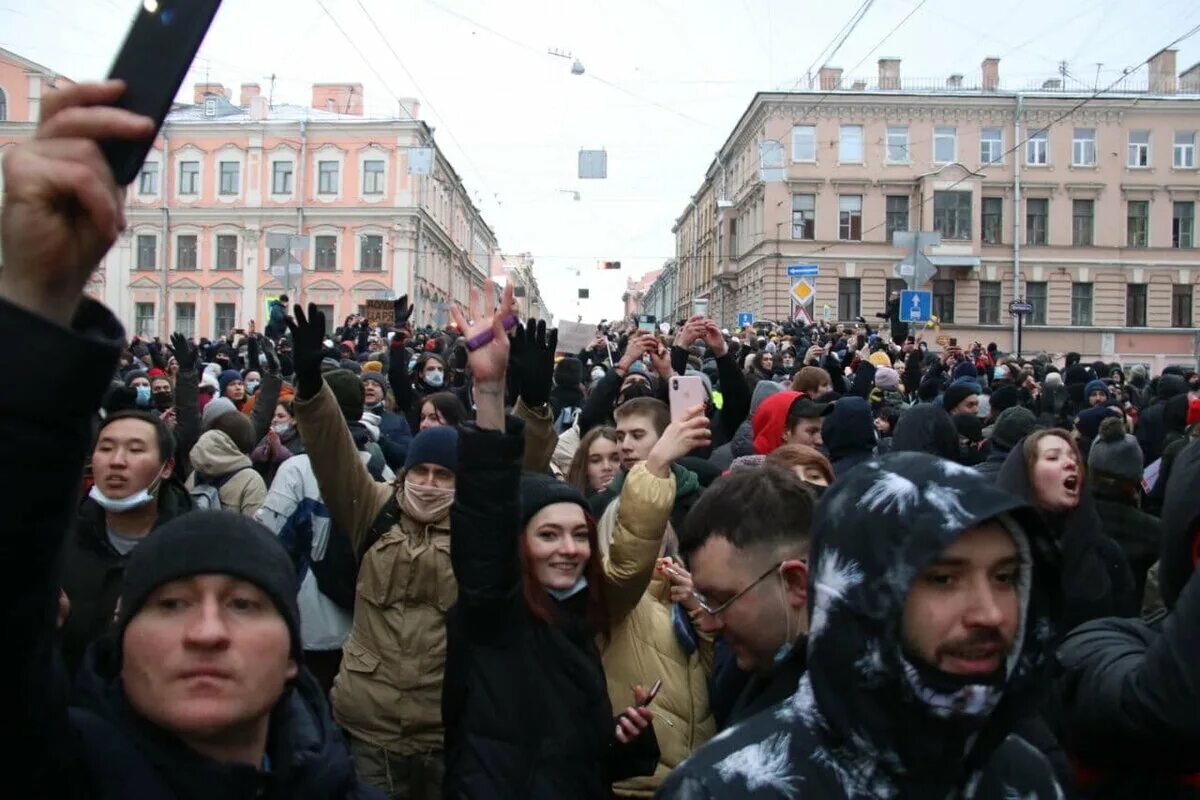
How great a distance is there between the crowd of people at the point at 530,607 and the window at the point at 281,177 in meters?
55.4

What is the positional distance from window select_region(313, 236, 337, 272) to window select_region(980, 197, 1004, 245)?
115 feet

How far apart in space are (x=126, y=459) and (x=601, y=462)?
209 cm

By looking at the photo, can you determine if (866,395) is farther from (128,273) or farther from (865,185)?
(128,273)

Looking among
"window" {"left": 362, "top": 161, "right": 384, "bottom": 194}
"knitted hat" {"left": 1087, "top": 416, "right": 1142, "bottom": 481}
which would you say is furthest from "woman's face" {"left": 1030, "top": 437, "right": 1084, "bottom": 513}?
"window" {"left": 362, "top": 161, "right": 384, "bottom": 194}

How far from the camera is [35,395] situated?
39.9 inches

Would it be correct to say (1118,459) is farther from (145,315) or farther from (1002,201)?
(145,315)

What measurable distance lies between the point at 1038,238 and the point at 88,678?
182 ft

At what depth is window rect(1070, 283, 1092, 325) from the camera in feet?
169

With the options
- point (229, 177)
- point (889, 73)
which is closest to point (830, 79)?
point (889, 73)

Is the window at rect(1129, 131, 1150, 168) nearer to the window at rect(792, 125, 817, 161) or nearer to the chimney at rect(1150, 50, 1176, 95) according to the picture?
the chimney at rect(1150, 50, 1176, 95)

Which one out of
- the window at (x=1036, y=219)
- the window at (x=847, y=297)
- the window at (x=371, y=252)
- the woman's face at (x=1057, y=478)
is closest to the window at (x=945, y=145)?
the window at (x=1036, y=219)

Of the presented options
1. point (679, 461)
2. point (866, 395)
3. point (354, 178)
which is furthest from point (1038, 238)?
point (679, 461)

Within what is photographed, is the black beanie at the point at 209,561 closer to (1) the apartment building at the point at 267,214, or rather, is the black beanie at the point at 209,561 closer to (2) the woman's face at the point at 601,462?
(2) the woman's face at the point at 601,462

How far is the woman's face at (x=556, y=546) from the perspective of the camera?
3.03 meters
